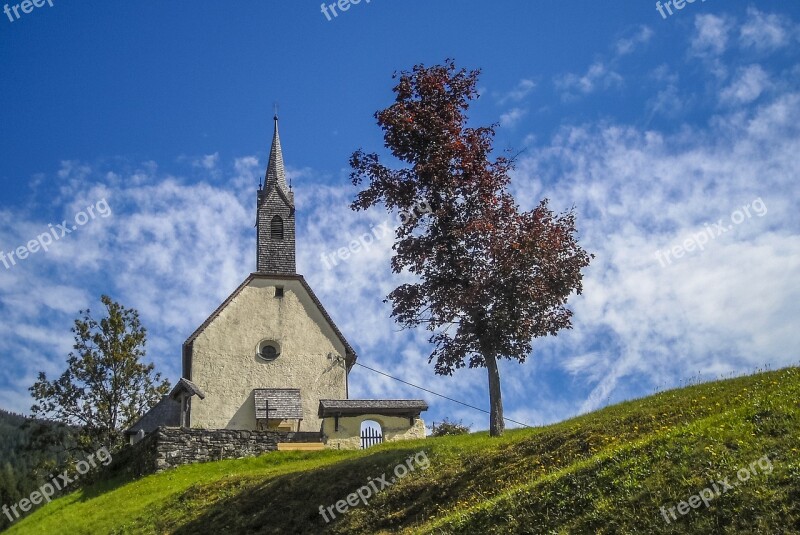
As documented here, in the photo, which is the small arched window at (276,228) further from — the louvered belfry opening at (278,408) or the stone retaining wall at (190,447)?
the stone retaining wall at (190,447)

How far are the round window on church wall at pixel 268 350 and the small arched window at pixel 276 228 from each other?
673cm

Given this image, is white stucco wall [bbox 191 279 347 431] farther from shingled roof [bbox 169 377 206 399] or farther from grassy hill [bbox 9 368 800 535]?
grassy hill [bbox 9 368 800 535]

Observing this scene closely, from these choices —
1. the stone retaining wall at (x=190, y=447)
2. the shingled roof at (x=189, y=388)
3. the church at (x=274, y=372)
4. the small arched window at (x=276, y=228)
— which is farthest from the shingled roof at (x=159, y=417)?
the small arched window at (x=276, y=228)

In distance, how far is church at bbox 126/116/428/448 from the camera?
131 feet

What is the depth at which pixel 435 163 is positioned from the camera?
25469 millimetres

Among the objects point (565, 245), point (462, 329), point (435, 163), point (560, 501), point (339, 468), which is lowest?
point (560, 501)

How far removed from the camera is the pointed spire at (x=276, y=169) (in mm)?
50312

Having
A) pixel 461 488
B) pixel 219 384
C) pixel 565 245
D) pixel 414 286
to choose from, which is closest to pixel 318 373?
pixel 219 384

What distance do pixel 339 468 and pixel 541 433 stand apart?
5919 mm

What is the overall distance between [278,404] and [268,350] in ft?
11.3

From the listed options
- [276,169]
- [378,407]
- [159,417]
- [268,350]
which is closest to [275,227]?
[276,169]

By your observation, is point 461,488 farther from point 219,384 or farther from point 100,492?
point 219,384

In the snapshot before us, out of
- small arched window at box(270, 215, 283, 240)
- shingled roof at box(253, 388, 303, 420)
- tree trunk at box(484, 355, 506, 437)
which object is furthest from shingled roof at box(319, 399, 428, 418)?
tree trunk at box(484, 355, 506, 437)

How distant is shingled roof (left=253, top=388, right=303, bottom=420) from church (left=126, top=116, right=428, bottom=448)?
2.0 inches
